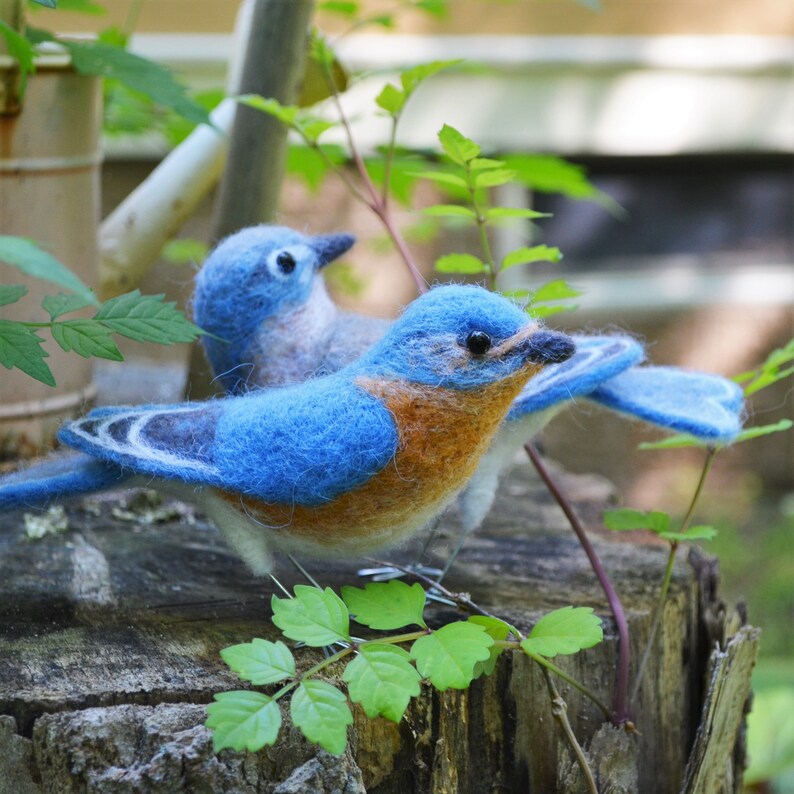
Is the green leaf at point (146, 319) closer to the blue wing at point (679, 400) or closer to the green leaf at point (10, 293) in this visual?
the green leaf at point (10, 293)

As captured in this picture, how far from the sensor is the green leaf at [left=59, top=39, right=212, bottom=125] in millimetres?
1053

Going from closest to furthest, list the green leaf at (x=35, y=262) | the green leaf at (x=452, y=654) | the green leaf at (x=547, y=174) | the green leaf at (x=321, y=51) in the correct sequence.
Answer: the green leaf at (x=35, y=262) < the green leaf at (x=452, y=654) < the green leaf at (x=321, y=51) < the green leaf at (x=547, y=174)

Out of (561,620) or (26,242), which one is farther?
(561,620)

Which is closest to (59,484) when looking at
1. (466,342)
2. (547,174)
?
(466,342)

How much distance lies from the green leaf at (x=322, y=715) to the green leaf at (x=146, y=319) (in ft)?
0.96

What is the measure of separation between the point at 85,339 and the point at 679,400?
1.80 feet

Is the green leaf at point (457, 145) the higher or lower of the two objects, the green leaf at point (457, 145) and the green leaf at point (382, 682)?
the higher

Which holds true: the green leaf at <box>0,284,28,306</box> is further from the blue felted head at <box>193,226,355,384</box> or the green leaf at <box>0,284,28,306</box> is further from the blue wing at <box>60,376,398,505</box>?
the blue felted head at <box>193,226,355,384</box>

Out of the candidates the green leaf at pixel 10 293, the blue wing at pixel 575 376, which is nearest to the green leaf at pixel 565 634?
the blue wing at pixel 575 376

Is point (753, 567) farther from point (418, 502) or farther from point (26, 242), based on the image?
point (26, 242)

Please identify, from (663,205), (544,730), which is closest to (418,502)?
(544,730)

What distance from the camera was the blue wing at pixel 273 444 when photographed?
799mm

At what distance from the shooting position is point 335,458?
2.61 feet

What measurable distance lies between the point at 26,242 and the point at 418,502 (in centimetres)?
37
